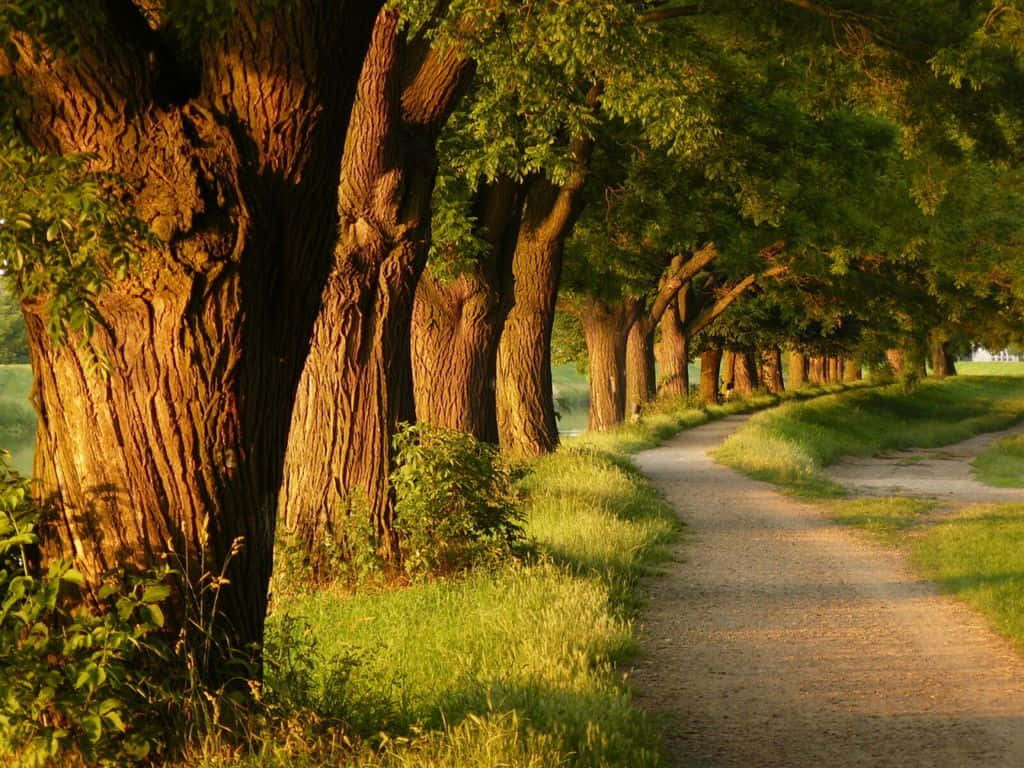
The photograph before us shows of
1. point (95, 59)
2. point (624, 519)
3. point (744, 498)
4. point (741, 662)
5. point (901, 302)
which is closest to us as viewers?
point (95, 59)

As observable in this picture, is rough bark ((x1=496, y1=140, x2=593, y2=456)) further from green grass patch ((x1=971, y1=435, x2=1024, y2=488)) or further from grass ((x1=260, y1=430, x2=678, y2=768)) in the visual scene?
grass ((x1=260, y1=430, x2=678, y2=768))

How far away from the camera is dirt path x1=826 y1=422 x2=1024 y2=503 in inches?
863

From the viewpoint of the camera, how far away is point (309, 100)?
20.0ft

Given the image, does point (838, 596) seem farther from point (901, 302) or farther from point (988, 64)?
point (901, 302)

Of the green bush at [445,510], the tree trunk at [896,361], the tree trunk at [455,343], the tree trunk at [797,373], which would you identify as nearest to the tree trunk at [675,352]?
the tree trunk at [896,361]

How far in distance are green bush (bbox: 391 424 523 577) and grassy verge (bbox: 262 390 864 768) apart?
1.45ft

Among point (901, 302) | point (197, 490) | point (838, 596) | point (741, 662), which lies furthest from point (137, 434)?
point (901, 302)

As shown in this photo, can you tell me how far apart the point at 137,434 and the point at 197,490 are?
36 centimetres

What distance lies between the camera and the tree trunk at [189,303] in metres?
5.70

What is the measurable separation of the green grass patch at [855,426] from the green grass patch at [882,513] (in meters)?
1.24

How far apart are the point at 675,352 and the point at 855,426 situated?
6.03 m

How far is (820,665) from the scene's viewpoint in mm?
9031

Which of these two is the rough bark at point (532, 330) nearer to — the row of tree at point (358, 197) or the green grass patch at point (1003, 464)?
the row of tree at point (358, 197)

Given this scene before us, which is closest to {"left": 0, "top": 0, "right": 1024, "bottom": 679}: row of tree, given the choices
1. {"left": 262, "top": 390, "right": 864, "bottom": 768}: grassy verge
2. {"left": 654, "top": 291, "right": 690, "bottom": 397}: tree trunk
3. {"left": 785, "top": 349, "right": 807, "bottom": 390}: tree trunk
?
{"left": 262, "top": 390, "right": 864, "bottom": 768}: grassy verge
